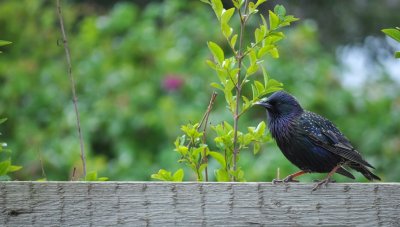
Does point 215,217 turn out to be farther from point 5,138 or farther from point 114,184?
point 5,138

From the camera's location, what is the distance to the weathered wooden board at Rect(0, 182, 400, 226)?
77.2 inches

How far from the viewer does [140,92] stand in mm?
6160

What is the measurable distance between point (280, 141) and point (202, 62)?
341cm

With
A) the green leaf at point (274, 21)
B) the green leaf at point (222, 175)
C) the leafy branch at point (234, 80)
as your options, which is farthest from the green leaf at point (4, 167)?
the green leaf at point (274, 21)

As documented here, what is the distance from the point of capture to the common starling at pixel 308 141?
10.1 ft

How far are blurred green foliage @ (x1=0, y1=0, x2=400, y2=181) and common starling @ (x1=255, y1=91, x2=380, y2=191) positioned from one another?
1989 mm

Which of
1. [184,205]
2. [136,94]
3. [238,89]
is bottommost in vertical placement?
[136,94]

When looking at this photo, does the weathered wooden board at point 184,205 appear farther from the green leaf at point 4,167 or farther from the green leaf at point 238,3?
the green leaf at point 238,3

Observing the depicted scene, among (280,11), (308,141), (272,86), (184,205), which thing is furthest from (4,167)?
(308,141)

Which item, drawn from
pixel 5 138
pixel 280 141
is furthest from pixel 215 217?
pixel 5 138

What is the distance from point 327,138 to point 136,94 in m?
3.12

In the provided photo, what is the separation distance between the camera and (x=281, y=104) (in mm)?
3301

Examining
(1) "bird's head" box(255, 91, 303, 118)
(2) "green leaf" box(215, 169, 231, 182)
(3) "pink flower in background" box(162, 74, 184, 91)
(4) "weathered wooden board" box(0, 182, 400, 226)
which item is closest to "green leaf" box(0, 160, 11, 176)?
(4) "weathered wooden board" box(0, 182, 400, 226)

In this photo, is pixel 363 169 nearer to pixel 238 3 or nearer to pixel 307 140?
pixel 307 140
